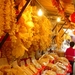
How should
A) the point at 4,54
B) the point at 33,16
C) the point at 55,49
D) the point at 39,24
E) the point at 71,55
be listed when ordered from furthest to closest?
the point at 55,49
the point at 71,55
the point at 39,24
the point at 33,16
the point at 4,54

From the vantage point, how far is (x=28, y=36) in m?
4.15

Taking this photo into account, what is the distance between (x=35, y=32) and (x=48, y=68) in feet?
5.49

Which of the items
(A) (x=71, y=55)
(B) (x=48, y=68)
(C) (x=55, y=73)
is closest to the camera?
(C) (x=55, y=73)

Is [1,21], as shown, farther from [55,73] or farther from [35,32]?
[55,73]

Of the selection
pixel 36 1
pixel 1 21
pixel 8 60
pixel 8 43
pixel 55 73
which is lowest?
pixel 55 73

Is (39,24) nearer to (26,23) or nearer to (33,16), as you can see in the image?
(33,16)

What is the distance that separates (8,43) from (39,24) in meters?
1.64

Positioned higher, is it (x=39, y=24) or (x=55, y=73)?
(x=39, y=24)

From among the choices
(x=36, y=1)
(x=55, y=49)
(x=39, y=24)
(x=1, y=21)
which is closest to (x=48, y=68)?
(x=39, y=24)

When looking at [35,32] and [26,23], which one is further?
[35,32]

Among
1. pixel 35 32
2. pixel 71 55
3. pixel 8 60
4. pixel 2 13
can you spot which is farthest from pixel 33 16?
pixel 71 55

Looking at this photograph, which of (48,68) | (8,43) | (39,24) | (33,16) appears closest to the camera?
(8,43)

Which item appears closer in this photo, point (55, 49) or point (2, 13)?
point (2, 13)

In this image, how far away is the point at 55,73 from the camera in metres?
5.79
